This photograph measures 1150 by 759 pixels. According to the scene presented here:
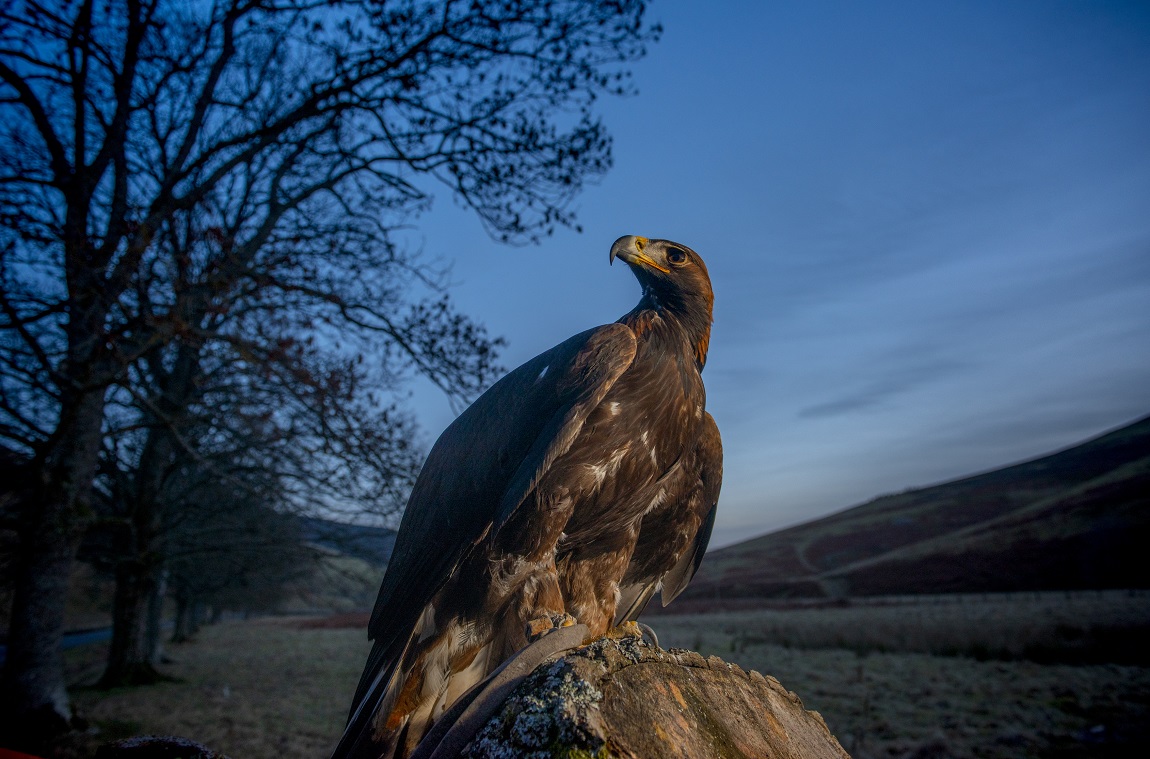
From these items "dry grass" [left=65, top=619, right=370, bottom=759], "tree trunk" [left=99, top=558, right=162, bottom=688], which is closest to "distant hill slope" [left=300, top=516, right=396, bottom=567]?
"dry grass" [left=65, top=619, right=370, bottom=759]

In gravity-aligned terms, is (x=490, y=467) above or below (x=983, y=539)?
above

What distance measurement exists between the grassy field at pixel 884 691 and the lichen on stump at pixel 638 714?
708 centimetres

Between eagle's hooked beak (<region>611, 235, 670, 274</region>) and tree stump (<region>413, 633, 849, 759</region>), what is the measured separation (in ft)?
7.20

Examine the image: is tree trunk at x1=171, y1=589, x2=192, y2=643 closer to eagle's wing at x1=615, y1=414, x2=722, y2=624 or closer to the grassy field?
the grassy field

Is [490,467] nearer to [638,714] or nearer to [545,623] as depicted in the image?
[545,623]

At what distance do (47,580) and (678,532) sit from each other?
28.1ft

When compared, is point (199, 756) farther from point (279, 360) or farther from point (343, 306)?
point (343, 306)

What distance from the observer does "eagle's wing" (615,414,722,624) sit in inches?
135

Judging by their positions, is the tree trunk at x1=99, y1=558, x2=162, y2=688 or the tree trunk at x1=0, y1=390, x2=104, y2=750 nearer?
the tree trunk at x1=0, y1=390, x2=104, y2=750

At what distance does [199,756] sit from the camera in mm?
1753

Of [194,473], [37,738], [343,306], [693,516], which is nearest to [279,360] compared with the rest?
[343,306]

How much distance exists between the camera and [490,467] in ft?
10.5

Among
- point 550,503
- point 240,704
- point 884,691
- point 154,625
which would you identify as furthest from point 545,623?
point 154,625

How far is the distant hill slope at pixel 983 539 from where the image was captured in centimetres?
1855
